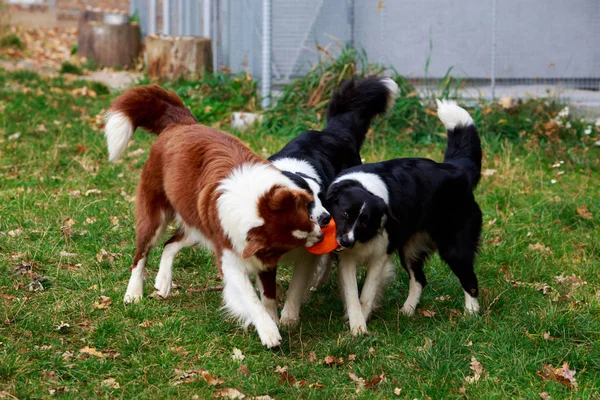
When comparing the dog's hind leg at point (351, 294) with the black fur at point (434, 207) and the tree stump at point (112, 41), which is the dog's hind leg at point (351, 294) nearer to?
the black fur at point (434, 207)

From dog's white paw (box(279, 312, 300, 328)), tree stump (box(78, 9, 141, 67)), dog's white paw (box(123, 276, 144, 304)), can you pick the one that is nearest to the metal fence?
tree stump (box(78, 9, 141, 67))

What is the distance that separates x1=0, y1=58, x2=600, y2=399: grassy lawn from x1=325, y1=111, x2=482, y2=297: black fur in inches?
14.1

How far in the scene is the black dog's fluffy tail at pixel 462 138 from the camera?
547 centimetres

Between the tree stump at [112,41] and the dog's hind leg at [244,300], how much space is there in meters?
10.9

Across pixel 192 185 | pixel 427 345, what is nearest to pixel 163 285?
pixel 192 185

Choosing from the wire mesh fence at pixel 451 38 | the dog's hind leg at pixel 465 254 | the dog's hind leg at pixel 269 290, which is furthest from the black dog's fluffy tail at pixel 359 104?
the wire mesh fence at pixel 451 38

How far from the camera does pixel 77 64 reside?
14.5 m

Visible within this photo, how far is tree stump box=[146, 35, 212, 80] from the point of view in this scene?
1180 cm

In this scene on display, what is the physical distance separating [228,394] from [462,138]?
8.49 ft

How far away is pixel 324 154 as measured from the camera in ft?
18.3

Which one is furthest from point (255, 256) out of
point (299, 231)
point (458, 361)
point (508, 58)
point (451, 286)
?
point (508, 58)

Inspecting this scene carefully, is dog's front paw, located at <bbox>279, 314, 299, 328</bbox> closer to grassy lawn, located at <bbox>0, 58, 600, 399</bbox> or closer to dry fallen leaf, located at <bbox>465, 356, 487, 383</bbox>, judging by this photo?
grassy lawn, located at <bbox>0, 58, 600, 399</bbox>

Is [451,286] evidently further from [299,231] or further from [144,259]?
[144,259]

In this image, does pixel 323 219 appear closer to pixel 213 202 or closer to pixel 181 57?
pixel 213 202
